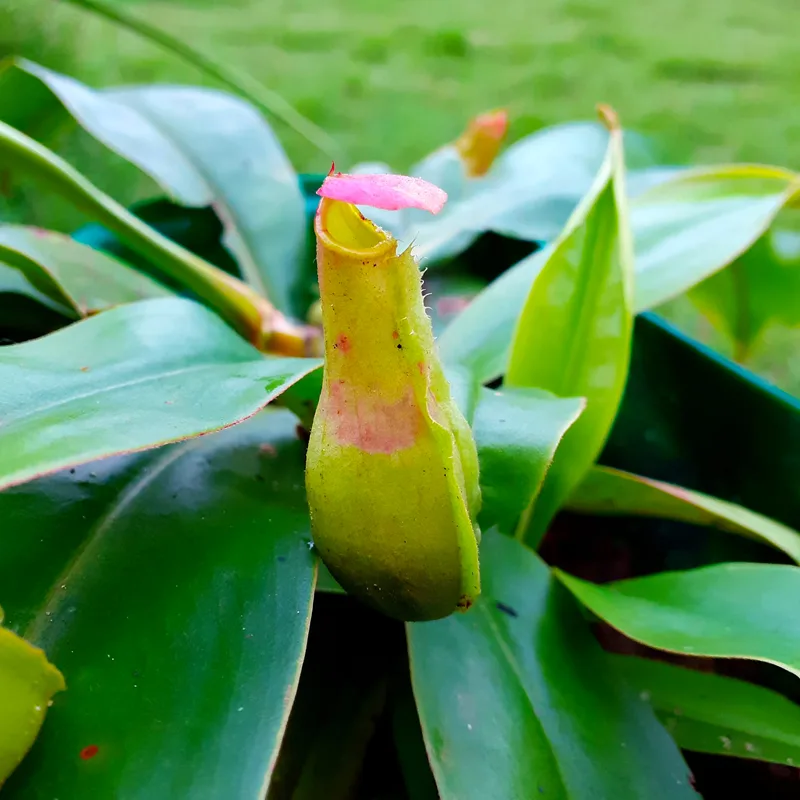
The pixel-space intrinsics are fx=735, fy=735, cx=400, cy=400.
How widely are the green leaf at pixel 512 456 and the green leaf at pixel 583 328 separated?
8 cm

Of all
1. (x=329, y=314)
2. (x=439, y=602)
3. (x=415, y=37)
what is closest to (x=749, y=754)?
(x=439, y=602)

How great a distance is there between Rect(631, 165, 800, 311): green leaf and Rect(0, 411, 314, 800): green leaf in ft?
0.95

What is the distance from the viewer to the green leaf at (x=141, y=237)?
43 centimetres

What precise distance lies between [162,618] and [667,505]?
0.98 feet

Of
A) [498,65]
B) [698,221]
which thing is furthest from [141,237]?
[498,65]

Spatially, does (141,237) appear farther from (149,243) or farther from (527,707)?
(527,707)

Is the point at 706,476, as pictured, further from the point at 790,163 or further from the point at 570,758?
the point at 790,163

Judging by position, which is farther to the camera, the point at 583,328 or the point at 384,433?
the point at 583,328

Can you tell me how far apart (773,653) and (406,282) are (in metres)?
0.21

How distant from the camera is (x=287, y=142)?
1.23 metres

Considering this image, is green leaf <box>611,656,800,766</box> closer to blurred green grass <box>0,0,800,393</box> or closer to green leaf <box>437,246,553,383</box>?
green leaf <box>437,246,553,383</box>

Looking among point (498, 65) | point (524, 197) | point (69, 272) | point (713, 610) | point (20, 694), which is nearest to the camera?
point (20, 694)

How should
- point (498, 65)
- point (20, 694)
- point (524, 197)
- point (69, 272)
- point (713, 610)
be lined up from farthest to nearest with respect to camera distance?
point (498, 65)
point (524, 197)
point (69, 272)
point (713, 610)
point (20, 694)

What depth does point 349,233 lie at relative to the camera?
26 centimetres
